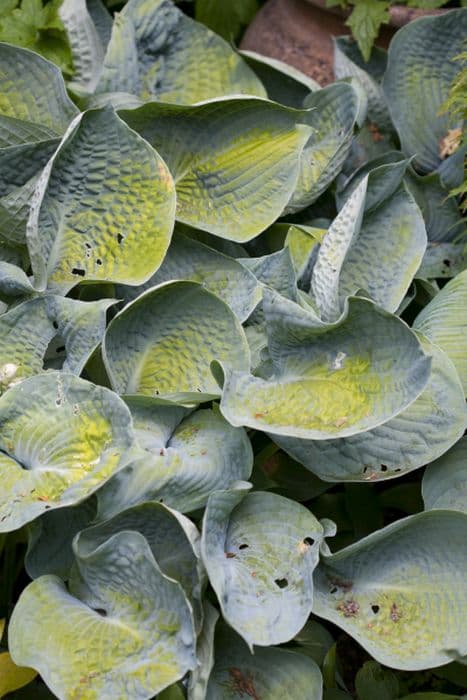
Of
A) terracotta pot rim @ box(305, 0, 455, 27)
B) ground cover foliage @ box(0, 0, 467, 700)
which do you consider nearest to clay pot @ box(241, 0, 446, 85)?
terracotta pot rim @ box(305, 0, 455, 27)

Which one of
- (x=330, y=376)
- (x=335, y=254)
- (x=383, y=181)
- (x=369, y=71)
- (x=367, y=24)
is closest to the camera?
(x=330, y=376)

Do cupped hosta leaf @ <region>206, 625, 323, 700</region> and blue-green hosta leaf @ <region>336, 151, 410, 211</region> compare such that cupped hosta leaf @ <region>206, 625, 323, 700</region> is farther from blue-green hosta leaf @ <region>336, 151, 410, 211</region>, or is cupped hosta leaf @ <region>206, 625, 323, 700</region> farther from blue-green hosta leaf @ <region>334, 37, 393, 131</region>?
blue-green hosta leaf @ <region>334, 37, 393, 131</region>

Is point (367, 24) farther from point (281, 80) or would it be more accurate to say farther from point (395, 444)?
point (395, 444)

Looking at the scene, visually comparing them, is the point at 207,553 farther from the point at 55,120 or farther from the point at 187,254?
the point at 55,120

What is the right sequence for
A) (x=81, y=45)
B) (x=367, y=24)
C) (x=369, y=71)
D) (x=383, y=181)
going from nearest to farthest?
(x=383, y=181) < (x=81, y=45) < (x=367, y=24) < (x=369, y=71)

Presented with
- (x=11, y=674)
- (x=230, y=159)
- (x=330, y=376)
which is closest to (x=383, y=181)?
(x=230, y=159)

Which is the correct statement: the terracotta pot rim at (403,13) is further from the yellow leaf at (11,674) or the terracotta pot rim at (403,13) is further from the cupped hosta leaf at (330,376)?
the yellow leaf at (11,674)

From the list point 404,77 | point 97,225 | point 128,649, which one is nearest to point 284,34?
point 404,77

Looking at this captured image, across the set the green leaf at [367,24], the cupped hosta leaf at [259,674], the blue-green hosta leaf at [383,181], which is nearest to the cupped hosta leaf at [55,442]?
the cupped hosta leaf at [259,674]
